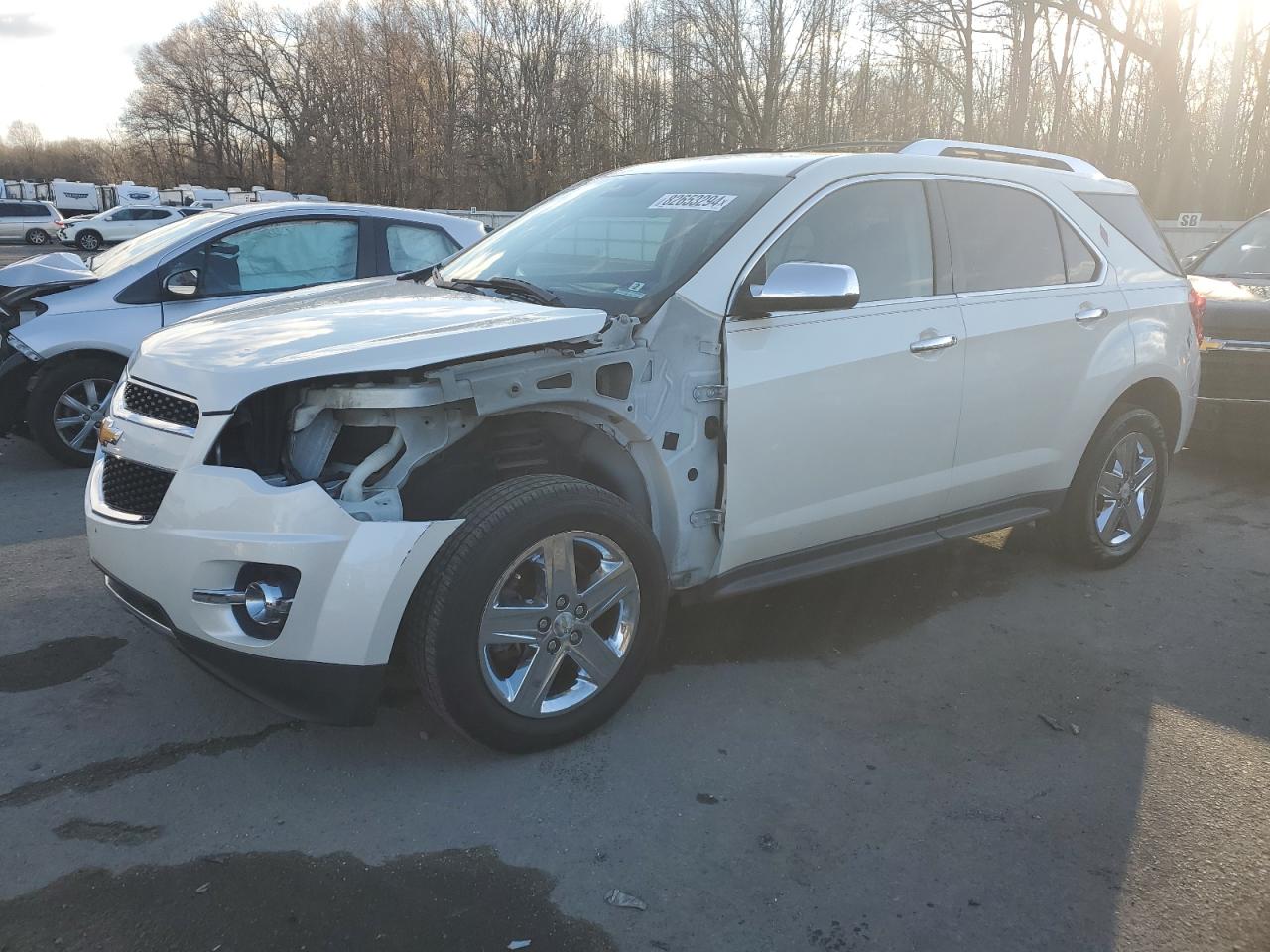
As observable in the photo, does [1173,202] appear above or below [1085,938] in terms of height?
above

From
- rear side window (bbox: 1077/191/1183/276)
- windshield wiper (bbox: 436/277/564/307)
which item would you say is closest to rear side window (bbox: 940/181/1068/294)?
rear side window (bbox: 1077/191/1183/276)

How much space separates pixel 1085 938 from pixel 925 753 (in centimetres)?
89

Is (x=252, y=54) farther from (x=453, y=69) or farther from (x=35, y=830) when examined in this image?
(x=35, y=830)

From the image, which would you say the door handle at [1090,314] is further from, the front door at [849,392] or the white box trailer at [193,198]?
the white box trailer at [193,198]

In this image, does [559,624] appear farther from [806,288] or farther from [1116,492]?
[1116,492]

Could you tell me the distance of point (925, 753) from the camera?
10.8 ft

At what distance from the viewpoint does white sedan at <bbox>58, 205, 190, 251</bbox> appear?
3525cm

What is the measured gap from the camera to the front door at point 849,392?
3469mm

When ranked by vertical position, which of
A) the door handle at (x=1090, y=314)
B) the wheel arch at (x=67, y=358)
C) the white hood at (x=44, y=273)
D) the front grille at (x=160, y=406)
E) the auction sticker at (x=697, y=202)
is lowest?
the wheel arch at (x=67, y=358)

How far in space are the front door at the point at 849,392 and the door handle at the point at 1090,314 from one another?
0.85 meters

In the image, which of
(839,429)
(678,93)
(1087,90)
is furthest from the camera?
(678,93)

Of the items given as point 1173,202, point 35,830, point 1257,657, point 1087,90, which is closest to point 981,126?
point 1087,90

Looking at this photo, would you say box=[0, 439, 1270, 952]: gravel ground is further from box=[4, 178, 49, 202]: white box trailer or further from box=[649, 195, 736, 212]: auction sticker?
box=[4, 178, 49, 202]: white box trailer

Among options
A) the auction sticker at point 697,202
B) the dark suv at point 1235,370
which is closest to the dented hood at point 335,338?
the auction sticker at point 697,202
